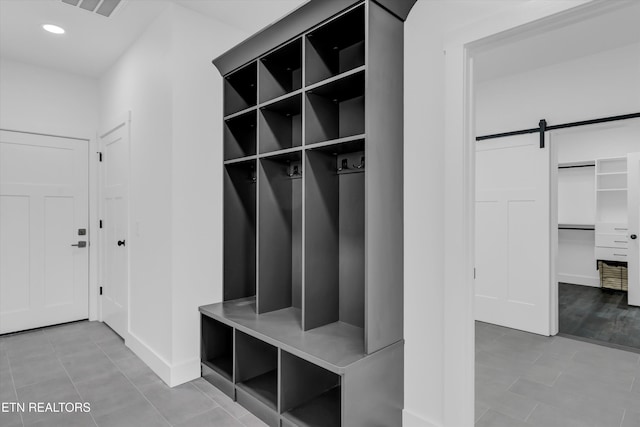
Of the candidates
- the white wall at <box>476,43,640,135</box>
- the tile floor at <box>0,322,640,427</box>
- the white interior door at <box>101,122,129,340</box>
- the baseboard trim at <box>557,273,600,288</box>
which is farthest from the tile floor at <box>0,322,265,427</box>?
the baseboard trim at <box>557,273,600,288</box>

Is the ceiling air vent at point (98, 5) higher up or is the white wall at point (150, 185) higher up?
the ceiling air vent at point (98, 5)

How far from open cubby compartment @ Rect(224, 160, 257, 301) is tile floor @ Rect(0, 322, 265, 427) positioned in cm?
78

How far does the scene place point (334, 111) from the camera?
231cm

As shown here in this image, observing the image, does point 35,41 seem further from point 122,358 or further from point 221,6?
point 122,358

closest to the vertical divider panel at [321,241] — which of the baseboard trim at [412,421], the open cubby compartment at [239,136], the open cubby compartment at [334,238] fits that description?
the open cubby compartment at [334,238]

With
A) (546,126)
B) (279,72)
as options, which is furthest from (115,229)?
(546,126)

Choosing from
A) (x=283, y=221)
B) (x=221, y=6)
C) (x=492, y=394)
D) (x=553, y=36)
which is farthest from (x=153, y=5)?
(x=492, y=394)

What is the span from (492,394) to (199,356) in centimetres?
219

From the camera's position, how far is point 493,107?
412 cm

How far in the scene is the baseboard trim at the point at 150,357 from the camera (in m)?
2.65

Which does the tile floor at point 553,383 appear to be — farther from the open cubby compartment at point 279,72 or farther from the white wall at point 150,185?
the open cubby compartment at point 279,72

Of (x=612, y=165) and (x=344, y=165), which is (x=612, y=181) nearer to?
(x=612, y=165)

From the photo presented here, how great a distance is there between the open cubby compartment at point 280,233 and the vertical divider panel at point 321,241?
0.30m

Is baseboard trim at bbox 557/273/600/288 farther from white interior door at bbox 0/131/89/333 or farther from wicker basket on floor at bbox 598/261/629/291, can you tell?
white interior door at bbox 0/131/89/333
